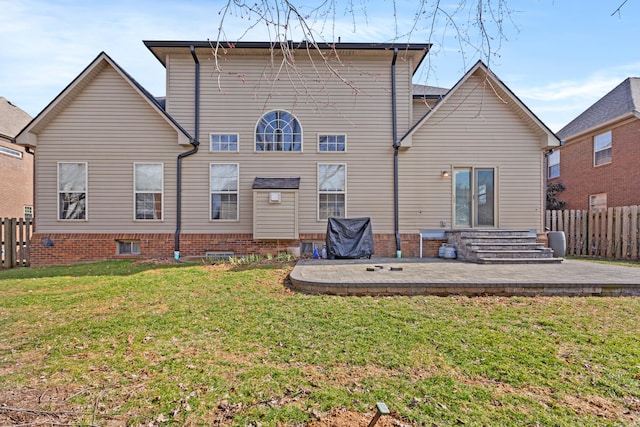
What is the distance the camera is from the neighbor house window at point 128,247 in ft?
32.6

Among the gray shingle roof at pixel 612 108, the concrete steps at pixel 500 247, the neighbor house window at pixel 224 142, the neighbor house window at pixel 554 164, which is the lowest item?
the concrete steps at pixel 500 247

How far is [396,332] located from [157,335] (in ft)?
9.33

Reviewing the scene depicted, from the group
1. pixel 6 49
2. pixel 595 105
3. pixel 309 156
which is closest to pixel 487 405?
pixel 309 156

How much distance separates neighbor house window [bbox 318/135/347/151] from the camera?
10.3 meters

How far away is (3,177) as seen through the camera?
17.5 metres

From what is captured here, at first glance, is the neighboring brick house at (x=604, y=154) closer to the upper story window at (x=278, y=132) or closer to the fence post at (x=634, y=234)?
the fence post at (x=634, y=234)

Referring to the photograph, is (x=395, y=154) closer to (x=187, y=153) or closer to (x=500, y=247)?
(x=500, y=247)

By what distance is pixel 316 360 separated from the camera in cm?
313

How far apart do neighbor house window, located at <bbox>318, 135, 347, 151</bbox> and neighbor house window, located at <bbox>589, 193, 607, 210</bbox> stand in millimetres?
13599

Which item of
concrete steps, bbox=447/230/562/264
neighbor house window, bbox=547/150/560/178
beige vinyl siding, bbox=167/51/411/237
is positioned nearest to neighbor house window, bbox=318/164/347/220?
beige vinyl siding, bbox=167/51/411/237

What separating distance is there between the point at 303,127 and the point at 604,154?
14829mm

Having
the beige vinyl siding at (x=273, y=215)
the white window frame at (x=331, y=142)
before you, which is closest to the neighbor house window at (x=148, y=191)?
the beige vinyl siding at (x=273, y=215)

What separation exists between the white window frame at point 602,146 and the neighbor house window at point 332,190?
13470 millimetres

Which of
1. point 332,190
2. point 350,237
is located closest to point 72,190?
point 332,190
